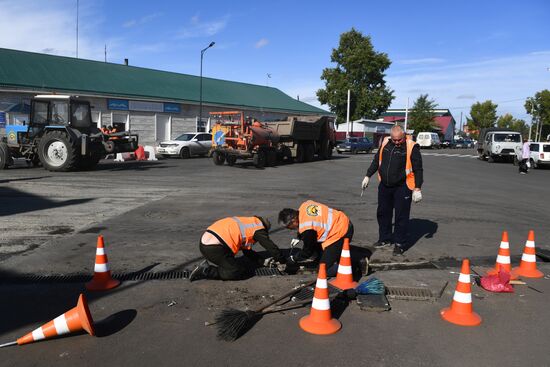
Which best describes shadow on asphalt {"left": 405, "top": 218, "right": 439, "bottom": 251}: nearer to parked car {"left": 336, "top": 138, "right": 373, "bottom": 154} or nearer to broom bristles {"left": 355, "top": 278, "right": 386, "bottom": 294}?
broom bristles {"left": 355, "top": 278, "right": 386, "bottom": 294}

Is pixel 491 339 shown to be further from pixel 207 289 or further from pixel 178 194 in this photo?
pixel 178 194

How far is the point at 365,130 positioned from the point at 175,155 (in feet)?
123

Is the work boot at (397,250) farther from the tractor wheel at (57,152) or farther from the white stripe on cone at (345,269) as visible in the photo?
the tractor wheel at (57,152)

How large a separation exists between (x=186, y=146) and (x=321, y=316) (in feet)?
74.8

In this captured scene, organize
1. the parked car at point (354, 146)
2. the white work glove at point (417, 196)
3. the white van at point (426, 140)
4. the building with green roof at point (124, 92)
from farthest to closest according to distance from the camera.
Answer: the white van at point (426, 140), the parked car at point (354, 146), the building with green roof at point (124, 92), the white work glove at point (417, 196)

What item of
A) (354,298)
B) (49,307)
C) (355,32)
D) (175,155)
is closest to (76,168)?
(175,155)

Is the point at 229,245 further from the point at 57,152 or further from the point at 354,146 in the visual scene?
the point at 354,146

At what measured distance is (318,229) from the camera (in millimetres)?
5113

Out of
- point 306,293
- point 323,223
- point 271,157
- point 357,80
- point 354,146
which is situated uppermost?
point 357,80

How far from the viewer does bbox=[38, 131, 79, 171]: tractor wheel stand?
1523 centimetres

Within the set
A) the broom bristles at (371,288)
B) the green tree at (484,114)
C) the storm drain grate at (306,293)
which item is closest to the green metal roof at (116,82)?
the storm drain grate at (306,293)

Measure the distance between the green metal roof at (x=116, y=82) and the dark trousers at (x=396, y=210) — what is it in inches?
1014

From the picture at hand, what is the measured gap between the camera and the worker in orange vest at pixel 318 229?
507cm

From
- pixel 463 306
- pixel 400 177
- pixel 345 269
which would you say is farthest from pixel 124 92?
pixel 463 306
